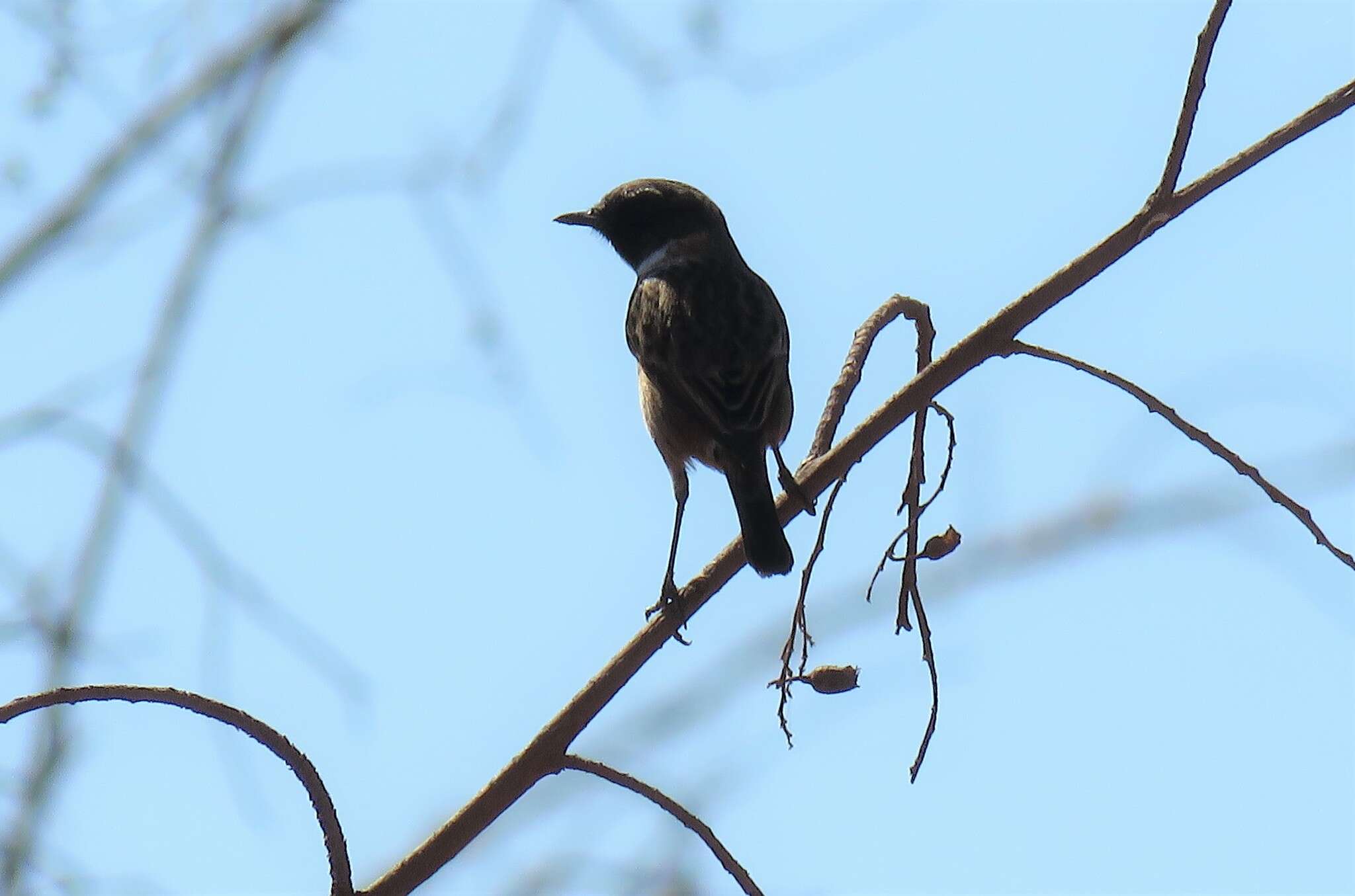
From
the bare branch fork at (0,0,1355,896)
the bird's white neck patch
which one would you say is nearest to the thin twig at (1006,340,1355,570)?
the bare branch fork at (0,0,1355,896)

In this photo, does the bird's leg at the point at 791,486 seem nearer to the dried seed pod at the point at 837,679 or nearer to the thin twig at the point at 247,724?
the dried seed pod at the point at 837,679

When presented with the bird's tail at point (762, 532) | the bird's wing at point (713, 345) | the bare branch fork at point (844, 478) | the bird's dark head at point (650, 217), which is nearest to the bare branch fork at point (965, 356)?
the bare branch fork at point (844, 478)

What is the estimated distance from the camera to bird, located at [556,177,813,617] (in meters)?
4.99

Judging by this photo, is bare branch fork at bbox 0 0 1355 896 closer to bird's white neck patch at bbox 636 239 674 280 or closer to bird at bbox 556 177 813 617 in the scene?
bird at bbox 556 177 813 617

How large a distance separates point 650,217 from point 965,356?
429 cm

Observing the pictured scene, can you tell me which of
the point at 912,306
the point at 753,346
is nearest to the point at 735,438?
the point at 753,346

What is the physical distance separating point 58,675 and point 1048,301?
2661 mm

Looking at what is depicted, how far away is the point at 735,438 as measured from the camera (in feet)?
17.4

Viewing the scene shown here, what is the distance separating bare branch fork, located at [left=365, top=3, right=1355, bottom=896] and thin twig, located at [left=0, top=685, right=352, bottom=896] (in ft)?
1.04

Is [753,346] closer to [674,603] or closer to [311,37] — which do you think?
[311,37]

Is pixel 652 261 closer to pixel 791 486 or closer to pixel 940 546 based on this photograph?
pixel 791 486

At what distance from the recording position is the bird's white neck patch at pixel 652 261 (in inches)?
270

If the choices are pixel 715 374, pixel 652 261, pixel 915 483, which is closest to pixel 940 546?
pixel 915 483

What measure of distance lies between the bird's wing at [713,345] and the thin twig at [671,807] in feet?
8.97
